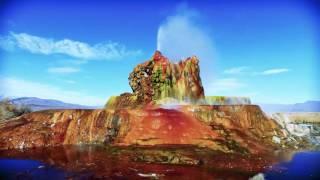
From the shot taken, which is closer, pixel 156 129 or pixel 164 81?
pixel 156 129

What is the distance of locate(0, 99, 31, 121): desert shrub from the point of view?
66875 mm

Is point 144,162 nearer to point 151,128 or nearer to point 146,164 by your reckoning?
point 146,164

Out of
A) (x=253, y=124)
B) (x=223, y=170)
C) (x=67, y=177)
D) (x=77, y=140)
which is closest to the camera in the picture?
(x=67, y=177)

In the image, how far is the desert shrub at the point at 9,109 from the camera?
219 feet

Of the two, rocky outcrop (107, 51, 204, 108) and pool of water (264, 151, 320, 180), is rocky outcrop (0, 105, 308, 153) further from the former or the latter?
rocky outcrop (107, 51, 204, 108)

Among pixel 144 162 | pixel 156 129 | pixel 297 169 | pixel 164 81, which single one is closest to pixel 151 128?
pixel 156 129

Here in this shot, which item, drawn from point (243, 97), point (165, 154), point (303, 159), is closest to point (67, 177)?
point (165, 154)

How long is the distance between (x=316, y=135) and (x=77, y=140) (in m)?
37.4

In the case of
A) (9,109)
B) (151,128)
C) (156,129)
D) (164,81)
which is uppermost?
(164,81)

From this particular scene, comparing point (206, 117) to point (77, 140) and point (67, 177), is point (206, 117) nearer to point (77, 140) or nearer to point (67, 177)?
point (77, 140)

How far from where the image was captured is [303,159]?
129ft

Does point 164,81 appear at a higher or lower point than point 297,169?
higher

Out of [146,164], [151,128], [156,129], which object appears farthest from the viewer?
[151,128]

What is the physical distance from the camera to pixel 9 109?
69.5m
